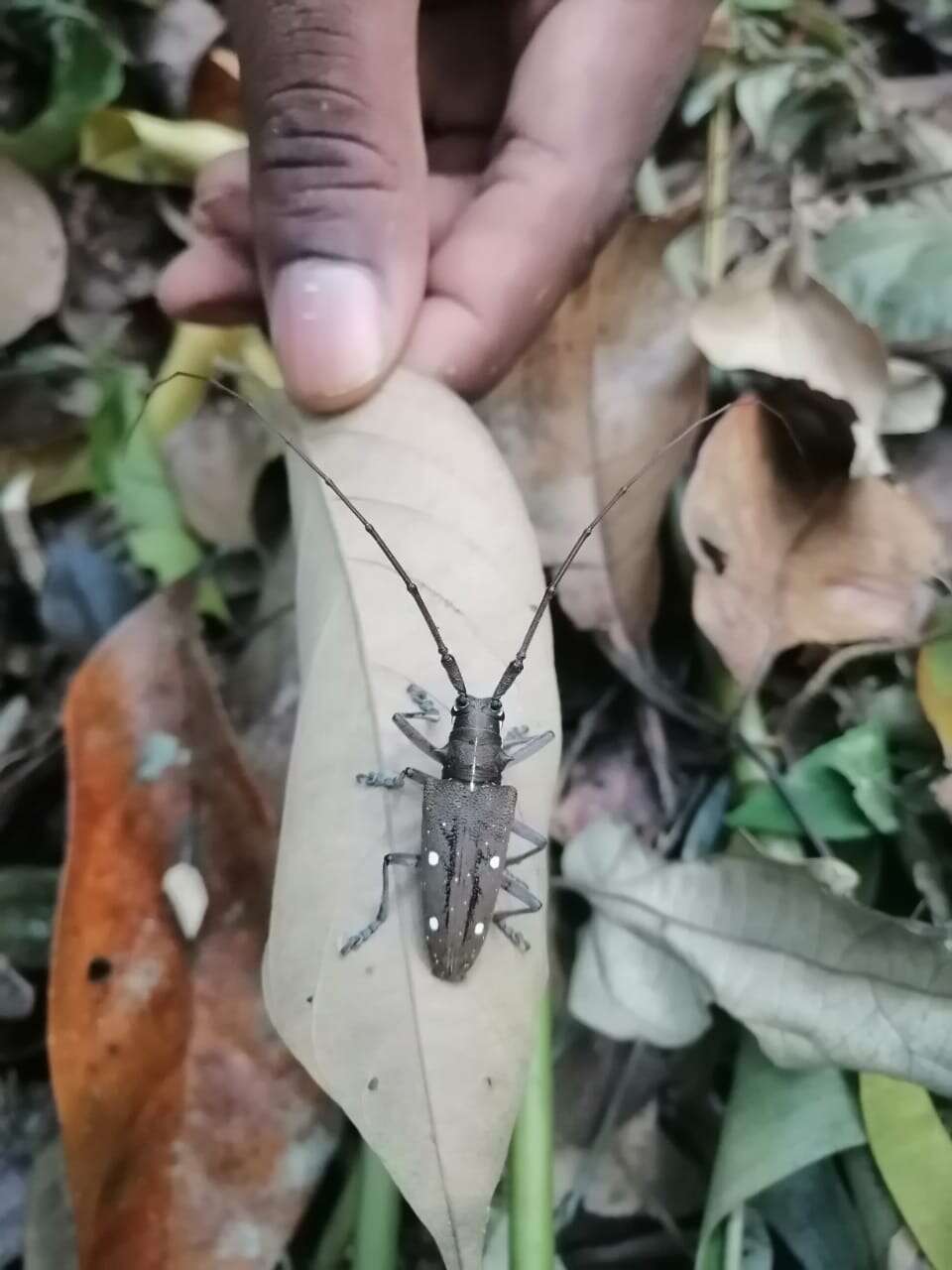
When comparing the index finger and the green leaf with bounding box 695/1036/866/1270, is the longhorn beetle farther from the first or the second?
the green leaf with bounding box 695/1036/866/1270

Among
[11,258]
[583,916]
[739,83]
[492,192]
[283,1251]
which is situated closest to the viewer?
[283,1251]

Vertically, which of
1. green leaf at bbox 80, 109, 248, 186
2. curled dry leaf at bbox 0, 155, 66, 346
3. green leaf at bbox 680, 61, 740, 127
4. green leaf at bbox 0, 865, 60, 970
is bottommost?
green leaf at bbox 0, 865, 60, 970

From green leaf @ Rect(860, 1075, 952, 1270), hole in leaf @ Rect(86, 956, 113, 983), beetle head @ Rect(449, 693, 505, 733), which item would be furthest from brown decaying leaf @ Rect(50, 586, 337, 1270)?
green leaf @ Rect(860, 1075, 952, 1270)

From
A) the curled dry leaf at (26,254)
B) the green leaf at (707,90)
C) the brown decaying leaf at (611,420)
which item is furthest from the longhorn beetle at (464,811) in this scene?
the green leaf at (707,90)

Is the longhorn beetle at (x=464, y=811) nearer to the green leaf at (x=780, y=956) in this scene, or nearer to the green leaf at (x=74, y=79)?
the green leaf at (x=780, y=956)

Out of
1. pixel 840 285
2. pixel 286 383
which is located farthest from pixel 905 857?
pixel 286 383

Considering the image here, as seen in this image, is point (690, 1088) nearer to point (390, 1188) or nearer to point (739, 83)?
point (390, 1188)
